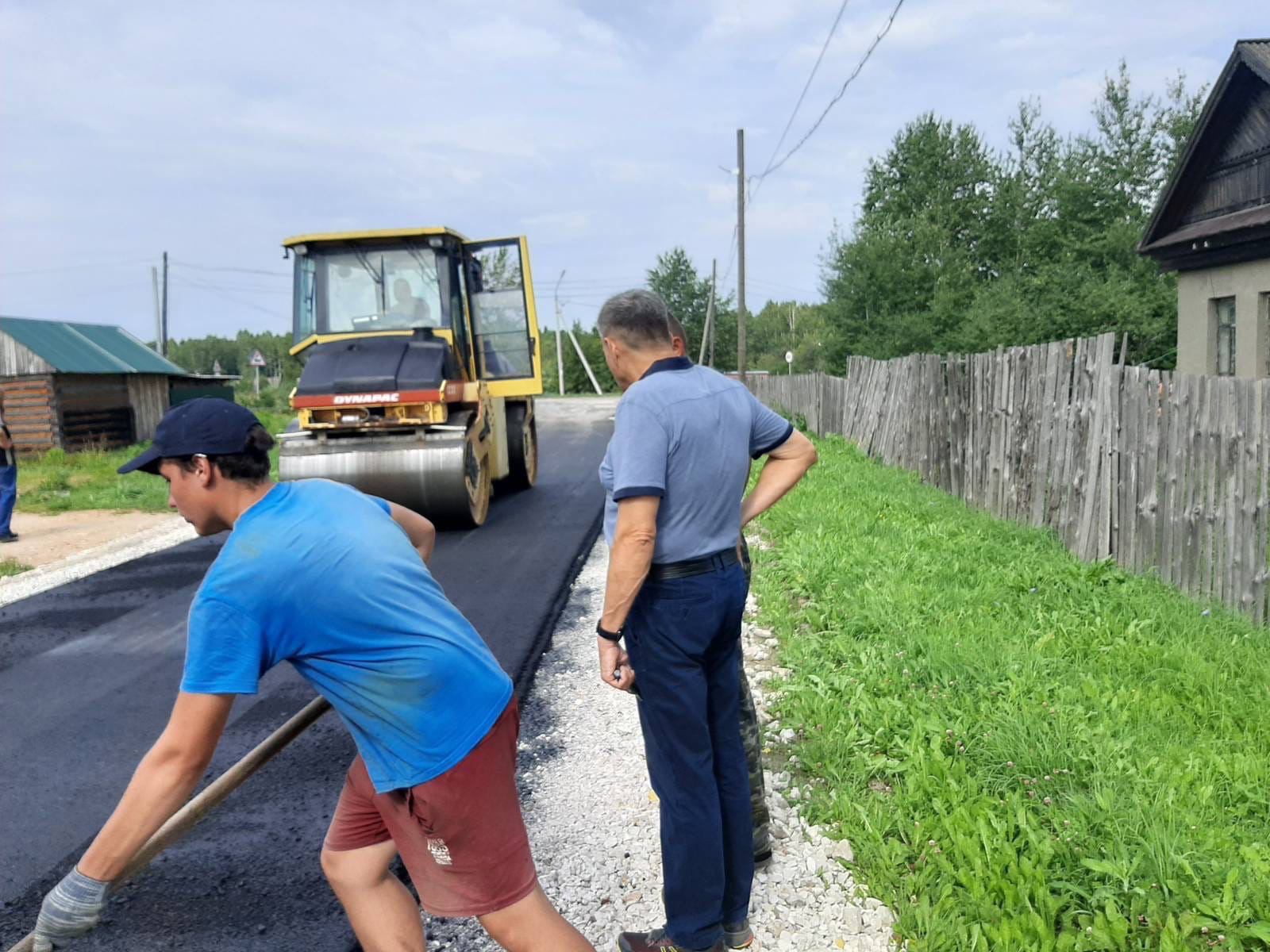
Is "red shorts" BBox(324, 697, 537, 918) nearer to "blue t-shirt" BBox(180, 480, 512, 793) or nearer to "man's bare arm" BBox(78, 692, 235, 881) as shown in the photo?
"blue t-shirt" BBox(180, 480, 512, 793)

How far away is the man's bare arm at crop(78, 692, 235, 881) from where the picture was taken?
6.50 feet

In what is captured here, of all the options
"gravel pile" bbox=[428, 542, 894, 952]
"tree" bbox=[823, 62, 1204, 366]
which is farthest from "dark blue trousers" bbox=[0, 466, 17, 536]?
"tree" bbox=[823, 62, 1204, 366]

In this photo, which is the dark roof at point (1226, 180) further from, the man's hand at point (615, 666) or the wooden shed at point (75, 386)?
the wooden shed at point (75, 386)

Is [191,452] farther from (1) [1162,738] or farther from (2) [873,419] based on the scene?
(2) [873,419]

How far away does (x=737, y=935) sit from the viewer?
288 cm

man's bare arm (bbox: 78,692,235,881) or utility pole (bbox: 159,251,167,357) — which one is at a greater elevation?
utility pole (bbox: 159,251,167,357)

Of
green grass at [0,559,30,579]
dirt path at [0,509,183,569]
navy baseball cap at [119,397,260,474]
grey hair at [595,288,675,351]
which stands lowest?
green grass at [0,559,30,579]

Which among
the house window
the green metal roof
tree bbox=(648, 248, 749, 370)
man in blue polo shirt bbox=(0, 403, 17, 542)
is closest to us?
man in blue polo shirt bbox=(0, 403, 17, 542)

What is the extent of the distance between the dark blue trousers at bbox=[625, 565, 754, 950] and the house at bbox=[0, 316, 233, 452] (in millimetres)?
20587

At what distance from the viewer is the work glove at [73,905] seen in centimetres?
201

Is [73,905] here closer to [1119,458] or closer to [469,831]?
[469,831]

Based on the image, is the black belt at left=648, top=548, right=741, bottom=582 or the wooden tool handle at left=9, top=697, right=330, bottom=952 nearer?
the wooden tool handle at left=9, top=697, right=330, bottom=952

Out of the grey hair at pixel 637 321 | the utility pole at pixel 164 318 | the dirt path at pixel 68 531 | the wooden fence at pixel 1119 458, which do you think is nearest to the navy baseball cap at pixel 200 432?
the grey hair at pixel 637 321

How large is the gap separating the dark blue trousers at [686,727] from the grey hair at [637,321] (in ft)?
2.22
